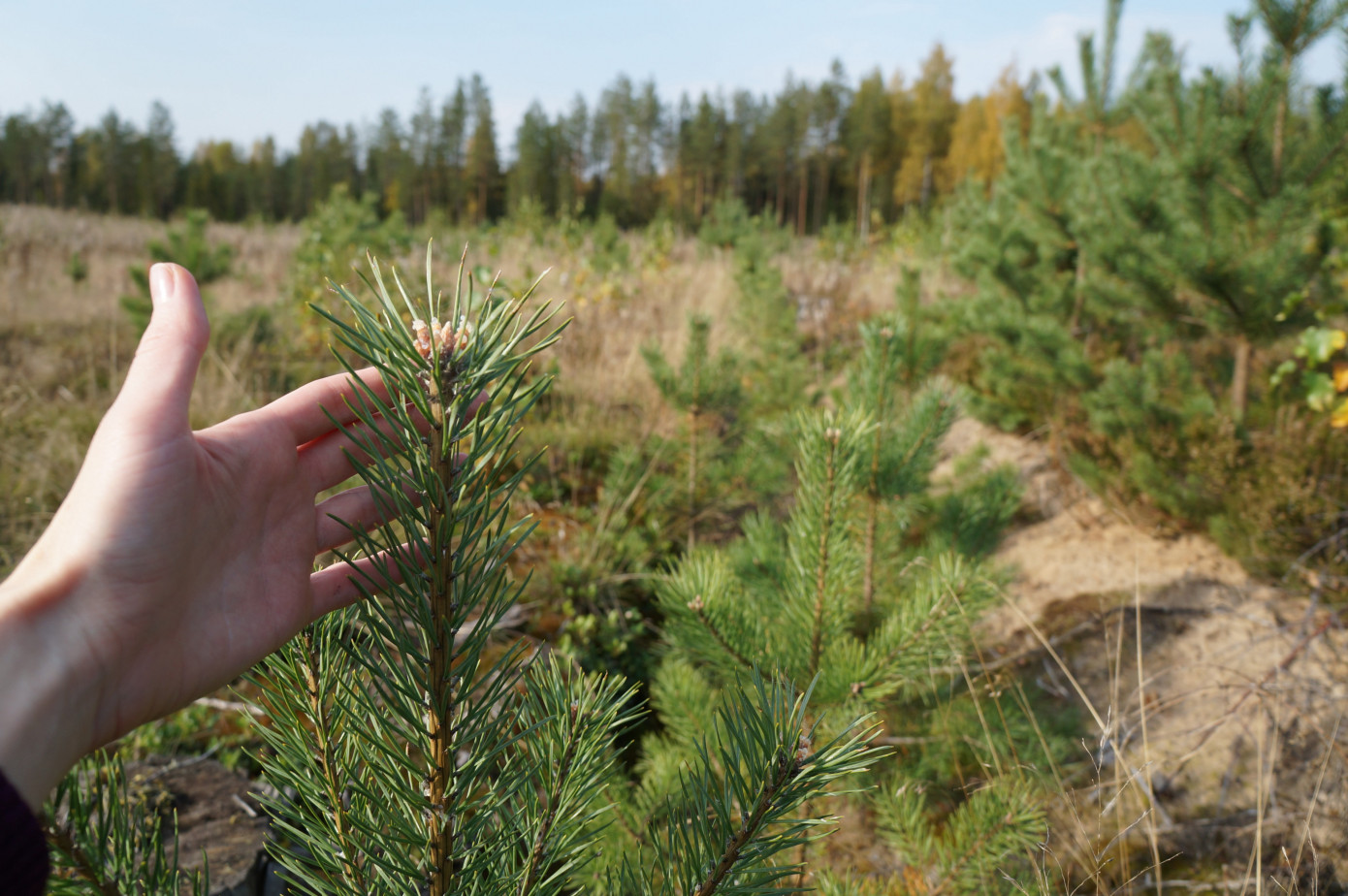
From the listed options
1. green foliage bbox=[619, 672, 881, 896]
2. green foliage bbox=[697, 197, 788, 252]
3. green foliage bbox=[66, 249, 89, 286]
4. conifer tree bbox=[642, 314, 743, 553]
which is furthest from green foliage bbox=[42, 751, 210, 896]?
green foliage bbox=[66, 249, 89, 286]

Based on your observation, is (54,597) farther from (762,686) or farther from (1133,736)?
(1133,736)

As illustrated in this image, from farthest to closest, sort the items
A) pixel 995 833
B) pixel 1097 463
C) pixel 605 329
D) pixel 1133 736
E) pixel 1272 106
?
pixel 605 329, pixel 1097 463, pixel 1272 106, pixel 1133 736, pixel 995 833

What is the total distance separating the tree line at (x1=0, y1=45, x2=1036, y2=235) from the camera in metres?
30.8

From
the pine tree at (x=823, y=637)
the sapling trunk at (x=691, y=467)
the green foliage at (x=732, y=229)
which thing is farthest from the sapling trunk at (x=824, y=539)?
the green foliage at (x=732, y=229)

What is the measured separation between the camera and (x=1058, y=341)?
4.01 meters

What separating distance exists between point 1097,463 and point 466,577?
4.00 m

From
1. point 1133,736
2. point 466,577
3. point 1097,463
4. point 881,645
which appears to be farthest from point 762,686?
point 1097,463

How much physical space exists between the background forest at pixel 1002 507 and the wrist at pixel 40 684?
195 mm

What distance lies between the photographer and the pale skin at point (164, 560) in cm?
52

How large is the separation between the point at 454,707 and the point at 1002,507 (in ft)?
7.04

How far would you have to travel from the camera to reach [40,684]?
1.69 feet

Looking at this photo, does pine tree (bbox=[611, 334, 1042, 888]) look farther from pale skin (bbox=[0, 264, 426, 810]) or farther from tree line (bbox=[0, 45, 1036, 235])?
tree line (bbox=[0, 45, 1036, 235])

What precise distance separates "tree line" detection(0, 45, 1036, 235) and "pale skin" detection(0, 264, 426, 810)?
92.2ft

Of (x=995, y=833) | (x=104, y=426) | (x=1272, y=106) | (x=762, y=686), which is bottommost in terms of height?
(x=995, y=833)
